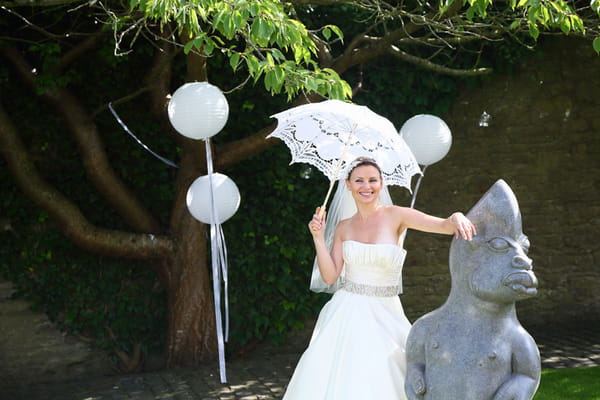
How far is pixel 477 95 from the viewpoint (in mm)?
7598

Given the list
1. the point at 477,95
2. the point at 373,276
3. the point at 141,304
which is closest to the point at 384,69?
the point at 477,95

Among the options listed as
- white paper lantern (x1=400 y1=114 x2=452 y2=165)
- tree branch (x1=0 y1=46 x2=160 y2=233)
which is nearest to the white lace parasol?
white paper lantern (x1=400 y1=114 x2=452 y2=165)

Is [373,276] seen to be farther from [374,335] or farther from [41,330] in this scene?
[41,330]

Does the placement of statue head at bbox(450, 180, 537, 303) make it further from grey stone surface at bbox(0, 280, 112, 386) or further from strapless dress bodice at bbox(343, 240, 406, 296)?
grey stone surface at bbox(0, 280, 112, 386)

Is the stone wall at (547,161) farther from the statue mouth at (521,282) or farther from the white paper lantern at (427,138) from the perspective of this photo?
the statue mouth at (521,282)

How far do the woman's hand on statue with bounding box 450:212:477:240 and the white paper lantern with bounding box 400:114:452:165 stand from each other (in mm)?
2464

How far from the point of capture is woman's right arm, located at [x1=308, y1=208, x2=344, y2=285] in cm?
344

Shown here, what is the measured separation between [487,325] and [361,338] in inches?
28.3

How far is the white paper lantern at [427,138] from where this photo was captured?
5465 millimetres

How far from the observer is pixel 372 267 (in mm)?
3613

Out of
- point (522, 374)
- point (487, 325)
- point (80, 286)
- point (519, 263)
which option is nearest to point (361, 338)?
point (487, 325)

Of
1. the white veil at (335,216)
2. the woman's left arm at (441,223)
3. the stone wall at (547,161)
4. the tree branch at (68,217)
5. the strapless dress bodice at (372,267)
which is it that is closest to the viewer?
the woman's left arm at (441,223)

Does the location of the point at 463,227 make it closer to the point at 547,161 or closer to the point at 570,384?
the point at 570,384

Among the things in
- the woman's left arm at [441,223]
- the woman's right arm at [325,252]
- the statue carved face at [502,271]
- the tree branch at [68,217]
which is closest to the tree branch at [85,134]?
the tree branch at [68,217]
